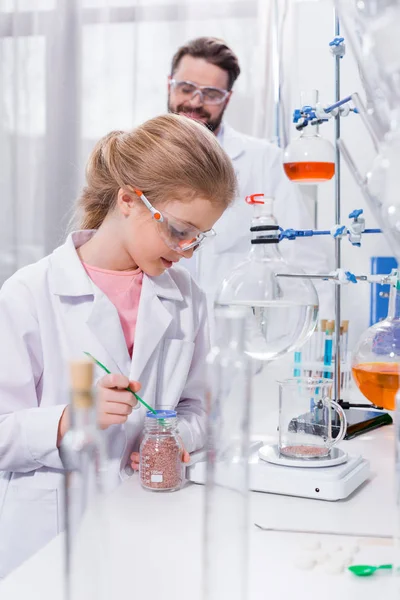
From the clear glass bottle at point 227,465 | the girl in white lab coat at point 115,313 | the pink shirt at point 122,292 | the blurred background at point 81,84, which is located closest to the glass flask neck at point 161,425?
the girl in white lab coat at point 115,313

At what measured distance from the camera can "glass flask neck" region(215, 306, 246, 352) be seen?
1.90ft

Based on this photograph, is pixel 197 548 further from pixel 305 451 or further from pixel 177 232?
pixel 177 232

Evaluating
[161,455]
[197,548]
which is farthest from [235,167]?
[197,548]

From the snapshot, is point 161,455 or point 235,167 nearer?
point 161,455

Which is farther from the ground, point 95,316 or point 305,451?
point 95,316

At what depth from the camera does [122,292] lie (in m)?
1.55

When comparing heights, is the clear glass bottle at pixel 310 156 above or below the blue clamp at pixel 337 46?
below

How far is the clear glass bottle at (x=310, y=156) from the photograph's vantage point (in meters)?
1.57

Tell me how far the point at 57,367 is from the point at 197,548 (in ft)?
2.01

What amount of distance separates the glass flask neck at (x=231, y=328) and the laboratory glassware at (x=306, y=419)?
57cm

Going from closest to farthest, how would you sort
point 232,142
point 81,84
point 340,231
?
point 340,231 < point 232,142 < point 81,84

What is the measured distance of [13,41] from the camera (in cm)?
303

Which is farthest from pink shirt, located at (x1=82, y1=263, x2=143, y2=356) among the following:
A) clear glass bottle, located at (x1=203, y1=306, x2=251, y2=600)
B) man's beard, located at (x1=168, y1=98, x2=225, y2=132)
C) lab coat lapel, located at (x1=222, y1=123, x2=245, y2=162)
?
lab coat lapel, located at (x1=222, y1=123, x2=245, y2=162)

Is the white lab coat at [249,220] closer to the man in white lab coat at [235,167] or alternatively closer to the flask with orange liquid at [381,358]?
the man in white lab coat at [235,167]
